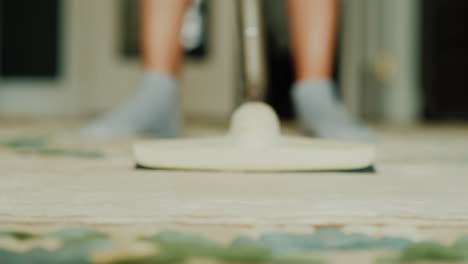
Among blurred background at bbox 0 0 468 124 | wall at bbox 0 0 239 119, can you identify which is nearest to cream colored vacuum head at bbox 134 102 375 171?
blurred background at bbox 0 0 468 124

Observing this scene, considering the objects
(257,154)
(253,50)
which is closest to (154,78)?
(253,50)

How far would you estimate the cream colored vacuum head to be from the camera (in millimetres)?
621

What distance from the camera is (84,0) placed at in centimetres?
329

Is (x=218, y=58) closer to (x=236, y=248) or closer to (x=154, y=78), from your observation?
(x=154, y=78)

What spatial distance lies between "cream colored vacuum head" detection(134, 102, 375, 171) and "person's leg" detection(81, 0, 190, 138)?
1.72 feet

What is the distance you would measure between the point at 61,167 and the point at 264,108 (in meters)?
0.28

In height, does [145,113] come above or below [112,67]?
above

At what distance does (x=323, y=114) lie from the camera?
115 centimetres

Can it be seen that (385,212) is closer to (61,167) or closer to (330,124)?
(61,167)

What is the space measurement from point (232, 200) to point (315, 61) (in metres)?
0.77

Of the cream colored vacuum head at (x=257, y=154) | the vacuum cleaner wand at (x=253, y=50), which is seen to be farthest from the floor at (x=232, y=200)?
the vacuum cleaner wand at (x=253, y=50)

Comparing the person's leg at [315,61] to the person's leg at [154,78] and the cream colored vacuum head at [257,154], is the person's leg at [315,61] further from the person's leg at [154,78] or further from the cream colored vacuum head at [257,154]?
the cream colored vacuum head at [257,154]

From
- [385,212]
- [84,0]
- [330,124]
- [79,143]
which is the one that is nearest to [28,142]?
[79,143]

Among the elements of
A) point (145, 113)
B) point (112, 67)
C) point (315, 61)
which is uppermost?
point (315, 61)
